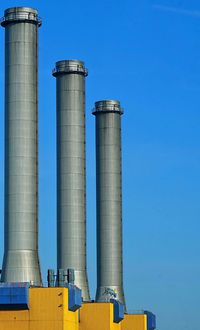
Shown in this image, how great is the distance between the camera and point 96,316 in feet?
333

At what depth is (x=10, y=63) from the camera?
9412 centimetres

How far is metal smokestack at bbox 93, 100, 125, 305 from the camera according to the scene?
122m

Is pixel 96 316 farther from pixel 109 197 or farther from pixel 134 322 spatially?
pixel 109 197

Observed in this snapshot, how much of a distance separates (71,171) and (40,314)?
27567mm

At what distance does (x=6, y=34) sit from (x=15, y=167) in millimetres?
13940

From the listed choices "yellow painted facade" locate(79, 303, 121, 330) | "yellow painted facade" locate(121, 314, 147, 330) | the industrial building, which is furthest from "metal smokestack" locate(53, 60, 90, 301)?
"yellow painted facade" locate(121, 314, 147, 330)

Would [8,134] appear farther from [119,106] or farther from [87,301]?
[119,106]

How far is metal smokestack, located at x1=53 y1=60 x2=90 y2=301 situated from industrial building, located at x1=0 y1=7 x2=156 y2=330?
112mm

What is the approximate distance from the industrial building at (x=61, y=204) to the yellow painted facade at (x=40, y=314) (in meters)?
0.09

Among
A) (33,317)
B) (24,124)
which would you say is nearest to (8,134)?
(24,124)

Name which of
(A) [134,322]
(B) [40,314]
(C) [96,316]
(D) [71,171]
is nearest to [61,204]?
(D) [71,171]

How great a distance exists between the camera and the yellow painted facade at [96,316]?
101 meters

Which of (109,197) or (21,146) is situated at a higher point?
(21,146)

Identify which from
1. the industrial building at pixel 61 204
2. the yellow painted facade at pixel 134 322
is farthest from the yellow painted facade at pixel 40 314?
the yellow painted facade at pixel 134 322
